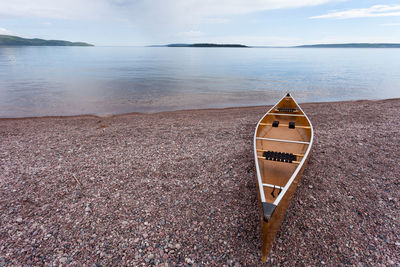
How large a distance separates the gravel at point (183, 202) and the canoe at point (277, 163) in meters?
0.67

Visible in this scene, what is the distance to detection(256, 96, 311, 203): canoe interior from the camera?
5.84 meters

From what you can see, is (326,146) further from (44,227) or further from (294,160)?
(44,227)

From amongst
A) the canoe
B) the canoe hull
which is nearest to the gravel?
the canoe hull

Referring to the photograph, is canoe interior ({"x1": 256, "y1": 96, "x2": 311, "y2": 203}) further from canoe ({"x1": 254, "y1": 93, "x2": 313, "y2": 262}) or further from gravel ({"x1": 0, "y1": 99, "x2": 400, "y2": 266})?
gravel ({"x1": 0, "y1": 99, "x2": 400, "y2": 266})

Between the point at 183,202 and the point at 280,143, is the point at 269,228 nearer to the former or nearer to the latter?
the point at 183,202

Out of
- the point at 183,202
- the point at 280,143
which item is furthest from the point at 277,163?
the point at 183,202

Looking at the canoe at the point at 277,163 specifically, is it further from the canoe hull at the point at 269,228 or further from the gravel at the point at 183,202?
the gravel at the point at 183,202

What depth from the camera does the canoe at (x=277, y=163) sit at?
3922 millimetres

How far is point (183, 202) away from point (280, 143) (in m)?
4.70

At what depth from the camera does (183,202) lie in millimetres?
5762

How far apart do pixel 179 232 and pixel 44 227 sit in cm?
341

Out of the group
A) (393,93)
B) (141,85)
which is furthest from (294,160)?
(393,93)

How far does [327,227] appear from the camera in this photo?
484 centimetres

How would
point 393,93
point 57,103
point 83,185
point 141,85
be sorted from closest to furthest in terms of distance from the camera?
point 83,185 < point 57,103 < point 393,93 < point 141,85
